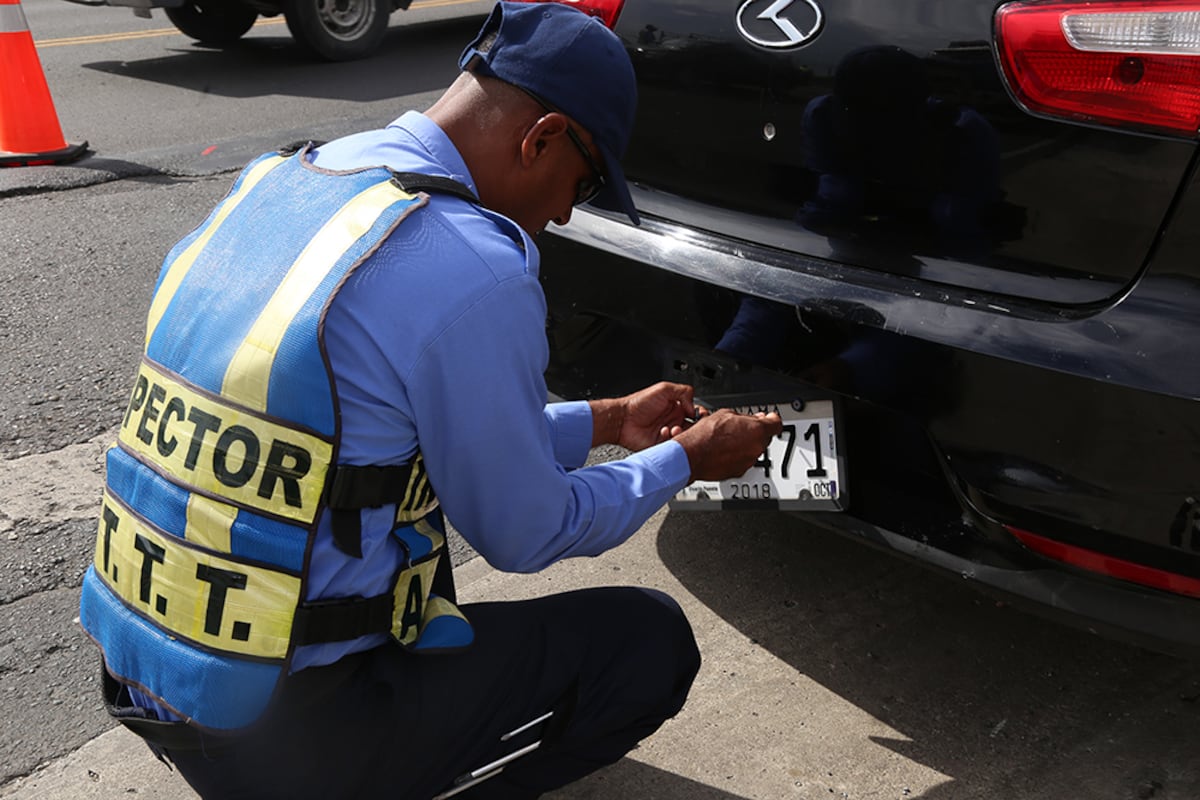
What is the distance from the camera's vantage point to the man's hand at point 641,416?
2.37 metres

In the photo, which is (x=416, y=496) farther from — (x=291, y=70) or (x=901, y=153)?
(x=291, y=70)

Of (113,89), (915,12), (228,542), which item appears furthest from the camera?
(113,89)

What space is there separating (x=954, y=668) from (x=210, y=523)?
5.38 feet

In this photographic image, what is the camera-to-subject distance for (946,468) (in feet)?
7.00

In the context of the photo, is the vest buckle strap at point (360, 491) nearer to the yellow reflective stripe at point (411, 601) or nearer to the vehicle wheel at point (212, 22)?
the yellow reflective stripe at point (411, 601)

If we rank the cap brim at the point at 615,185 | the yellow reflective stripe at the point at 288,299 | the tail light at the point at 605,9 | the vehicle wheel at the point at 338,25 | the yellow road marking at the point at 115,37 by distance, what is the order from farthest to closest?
the yellow road marking at the point at 115,37, the vehicle wheel at the point at 338,25, the tail light at the point at 605,9, the cap brim at the point at 615,185, the yellow reflective stripe at the point at 288,299

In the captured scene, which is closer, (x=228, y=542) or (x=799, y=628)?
(x=228, y=542)

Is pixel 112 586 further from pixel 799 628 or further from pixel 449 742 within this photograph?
pixel 799 628

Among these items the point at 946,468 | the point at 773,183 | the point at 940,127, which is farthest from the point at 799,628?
the point at 940,127

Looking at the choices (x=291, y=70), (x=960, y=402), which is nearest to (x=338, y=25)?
(x=291, y=70)

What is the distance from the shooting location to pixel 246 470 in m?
1.66

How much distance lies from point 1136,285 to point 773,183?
2.27 ft

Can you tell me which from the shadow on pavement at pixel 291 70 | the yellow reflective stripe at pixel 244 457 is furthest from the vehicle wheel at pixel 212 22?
the yellow reflective stripe at pixel 244 457

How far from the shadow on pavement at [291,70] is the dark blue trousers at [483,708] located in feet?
20.8
